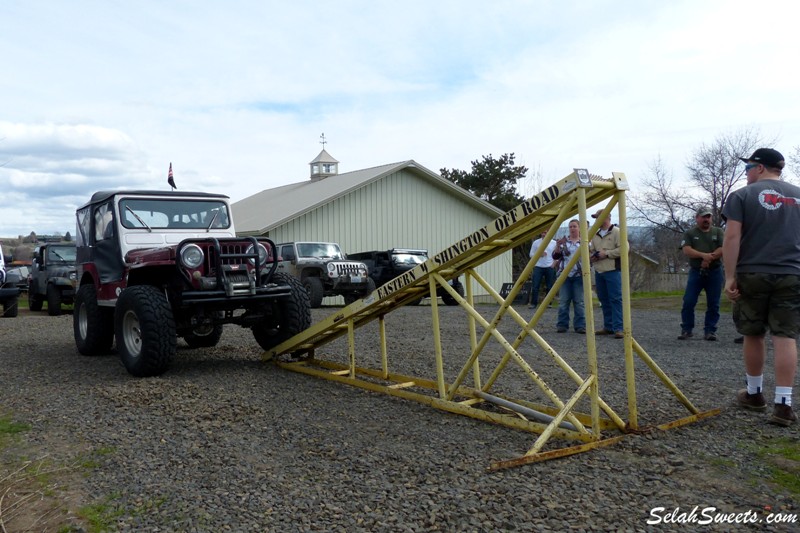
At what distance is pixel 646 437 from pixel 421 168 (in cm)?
2300

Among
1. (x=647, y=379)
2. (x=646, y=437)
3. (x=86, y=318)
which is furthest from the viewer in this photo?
(x=86, y=318)

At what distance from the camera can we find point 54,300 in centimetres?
1585

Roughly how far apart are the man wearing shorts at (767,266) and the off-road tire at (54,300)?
15.2 metres

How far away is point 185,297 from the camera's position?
6758 mm

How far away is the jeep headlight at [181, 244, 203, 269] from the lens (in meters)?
6.88

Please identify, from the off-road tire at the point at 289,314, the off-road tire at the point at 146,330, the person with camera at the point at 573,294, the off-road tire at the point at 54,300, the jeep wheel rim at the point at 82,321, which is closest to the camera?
the off-road tire at the point at 146,330

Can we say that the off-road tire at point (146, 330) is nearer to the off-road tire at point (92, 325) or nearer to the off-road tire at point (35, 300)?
the off-road tire at point (92, 325)

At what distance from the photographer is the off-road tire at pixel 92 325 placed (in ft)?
27.8

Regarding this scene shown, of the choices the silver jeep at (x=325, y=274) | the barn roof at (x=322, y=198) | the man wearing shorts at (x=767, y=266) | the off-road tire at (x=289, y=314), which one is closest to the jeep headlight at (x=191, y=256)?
the off-road tire at (x=289, y=314)

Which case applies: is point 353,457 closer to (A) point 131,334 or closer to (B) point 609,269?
(A) point 131,334

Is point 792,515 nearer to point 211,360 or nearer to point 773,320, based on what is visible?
point 773,320

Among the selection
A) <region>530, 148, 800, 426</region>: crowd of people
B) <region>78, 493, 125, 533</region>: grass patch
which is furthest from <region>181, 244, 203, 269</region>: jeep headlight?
<region>530, 148, 800, 426</region>: crowd of people

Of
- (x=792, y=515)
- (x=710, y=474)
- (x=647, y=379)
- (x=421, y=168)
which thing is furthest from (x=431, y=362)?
(x=421, y=168)

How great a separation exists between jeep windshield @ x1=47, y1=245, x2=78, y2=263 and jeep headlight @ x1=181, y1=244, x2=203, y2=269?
39.1 ft
